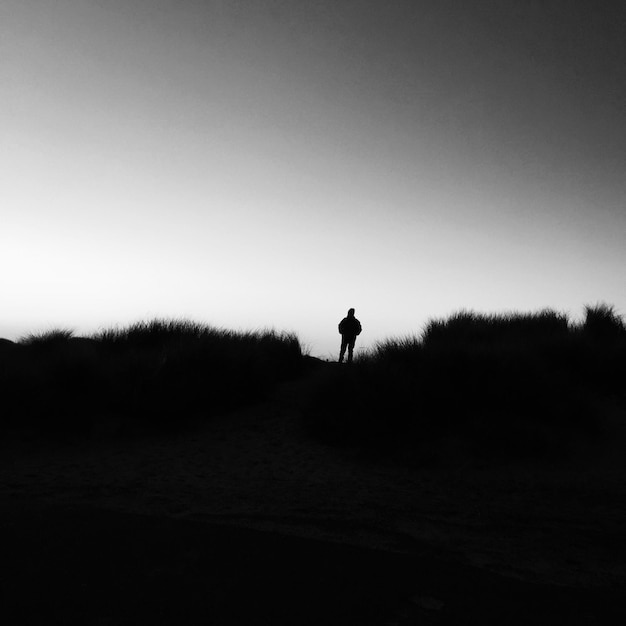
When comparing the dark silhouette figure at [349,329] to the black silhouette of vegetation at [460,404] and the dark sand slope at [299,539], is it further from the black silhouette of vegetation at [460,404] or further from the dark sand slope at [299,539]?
the dark sand slope at [299,539]

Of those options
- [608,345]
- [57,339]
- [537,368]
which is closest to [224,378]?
[537,368]

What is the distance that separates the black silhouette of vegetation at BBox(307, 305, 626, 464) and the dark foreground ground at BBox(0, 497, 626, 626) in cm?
363

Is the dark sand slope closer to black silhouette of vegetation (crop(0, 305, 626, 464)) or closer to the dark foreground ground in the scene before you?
the dark foreground ground

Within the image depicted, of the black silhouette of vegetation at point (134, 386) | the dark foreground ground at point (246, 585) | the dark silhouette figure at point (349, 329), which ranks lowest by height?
the dark foreground ground at point (246, 585)

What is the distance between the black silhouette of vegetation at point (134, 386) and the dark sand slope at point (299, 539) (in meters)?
0.87

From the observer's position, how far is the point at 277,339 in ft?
49.0

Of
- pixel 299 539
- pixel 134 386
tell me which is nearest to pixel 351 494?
pixel 299 539

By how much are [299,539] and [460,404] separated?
494 centimetres

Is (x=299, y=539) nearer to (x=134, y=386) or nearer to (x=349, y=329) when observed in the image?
(x=134, y=386)

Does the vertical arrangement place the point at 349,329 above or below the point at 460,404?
above

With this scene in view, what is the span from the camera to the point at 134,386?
29.5ft

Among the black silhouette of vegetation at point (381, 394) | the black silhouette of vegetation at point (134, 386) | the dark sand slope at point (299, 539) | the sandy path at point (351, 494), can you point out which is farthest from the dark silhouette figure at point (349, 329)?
the dark sand slope at point (299, 539)

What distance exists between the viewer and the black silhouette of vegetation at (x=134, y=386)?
8445 mm

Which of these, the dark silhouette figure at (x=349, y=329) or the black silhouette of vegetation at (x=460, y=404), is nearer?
the black silhouette of vegetation at (x=460, y=404)
